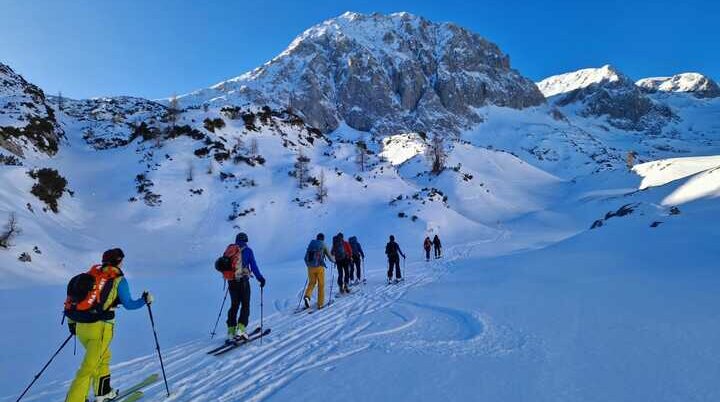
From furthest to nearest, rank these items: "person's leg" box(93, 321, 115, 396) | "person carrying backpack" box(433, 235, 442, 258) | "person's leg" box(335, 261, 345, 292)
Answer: "person carrying backpack" box(433, 235, 442, 258)
"person's leg" box(335, 261, 345, 292)
"person's leg" box(93, 321, 115, 396)

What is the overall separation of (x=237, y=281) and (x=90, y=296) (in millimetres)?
3402

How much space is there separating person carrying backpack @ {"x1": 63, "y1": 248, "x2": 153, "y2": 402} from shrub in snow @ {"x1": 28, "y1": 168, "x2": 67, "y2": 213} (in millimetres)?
27816

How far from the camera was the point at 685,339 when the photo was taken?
20.4 ft

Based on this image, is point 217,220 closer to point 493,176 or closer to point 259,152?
point 259,152

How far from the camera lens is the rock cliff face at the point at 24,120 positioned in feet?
106

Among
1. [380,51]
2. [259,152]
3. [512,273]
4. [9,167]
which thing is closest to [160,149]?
[259,152]

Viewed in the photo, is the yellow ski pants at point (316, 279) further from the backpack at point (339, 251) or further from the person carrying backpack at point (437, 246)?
the person carrying backpack at point (437, 246)

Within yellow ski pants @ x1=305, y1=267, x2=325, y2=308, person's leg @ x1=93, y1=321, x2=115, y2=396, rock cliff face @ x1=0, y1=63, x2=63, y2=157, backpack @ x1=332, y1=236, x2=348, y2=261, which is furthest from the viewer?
rock cliff face @ x1=0, y1=63, x2=63, y2=157

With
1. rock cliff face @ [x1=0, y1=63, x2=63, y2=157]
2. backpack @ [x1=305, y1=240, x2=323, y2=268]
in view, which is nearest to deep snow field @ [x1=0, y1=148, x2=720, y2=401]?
backpack @ [x1=305, y1=240, x2=323, y2=268]

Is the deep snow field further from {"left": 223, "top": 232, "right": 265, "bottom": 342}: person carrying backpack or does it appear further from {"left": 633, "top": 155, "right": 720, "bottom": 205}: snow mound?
{"left": 633, "top": 155, "right": 720, "bottom": 205}: snow mound

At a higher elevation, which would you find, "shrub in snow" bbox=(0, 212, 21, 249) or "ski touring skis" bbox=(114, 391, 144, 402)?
"shrub in snow" bbox=(0, 212, 21, 249)

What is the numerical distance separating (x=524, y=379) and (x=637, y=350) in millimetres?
2203

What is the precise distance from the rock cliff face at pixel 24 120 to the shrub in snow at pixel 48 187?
475 centimetres

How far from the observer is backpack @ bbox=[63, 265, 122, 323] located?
15.3 ft
